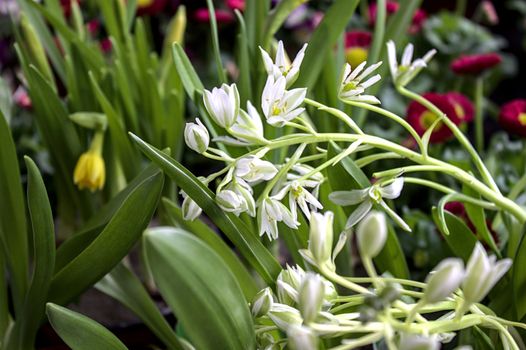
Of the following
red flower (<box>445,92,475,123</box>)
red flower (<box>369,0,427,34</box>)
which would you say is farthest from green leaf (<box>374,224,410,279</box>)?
red flower (<box>369,0,427,34</box>)

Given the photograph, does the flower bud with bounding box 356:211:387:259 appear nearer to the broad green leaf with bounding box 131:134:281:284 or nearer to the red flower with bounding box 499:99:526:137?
the broad green leaf with bounding box 131:134:281:284

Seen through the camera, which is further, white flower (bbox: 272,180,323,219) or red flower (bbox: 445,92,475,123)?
red flower (bbox: 445,92,475,123)

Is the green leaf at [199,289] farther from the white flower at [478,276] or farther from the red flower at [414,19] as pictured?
the red flower at [414,19]

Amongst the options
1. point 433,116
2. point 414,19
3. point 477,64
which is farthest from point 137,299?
point 414,19

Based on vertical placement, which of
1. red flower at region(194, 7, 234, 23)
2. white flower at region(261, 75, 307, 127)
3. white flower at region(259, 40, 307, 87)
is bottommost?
red flower at region(194, 7, 234, 23)

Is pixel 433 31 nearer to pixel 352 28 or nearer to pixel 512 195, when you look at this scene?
pixel 352 28

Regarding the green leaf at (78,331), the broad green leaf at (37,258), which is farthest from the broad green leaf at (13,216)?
the green leaf at (78,331)
